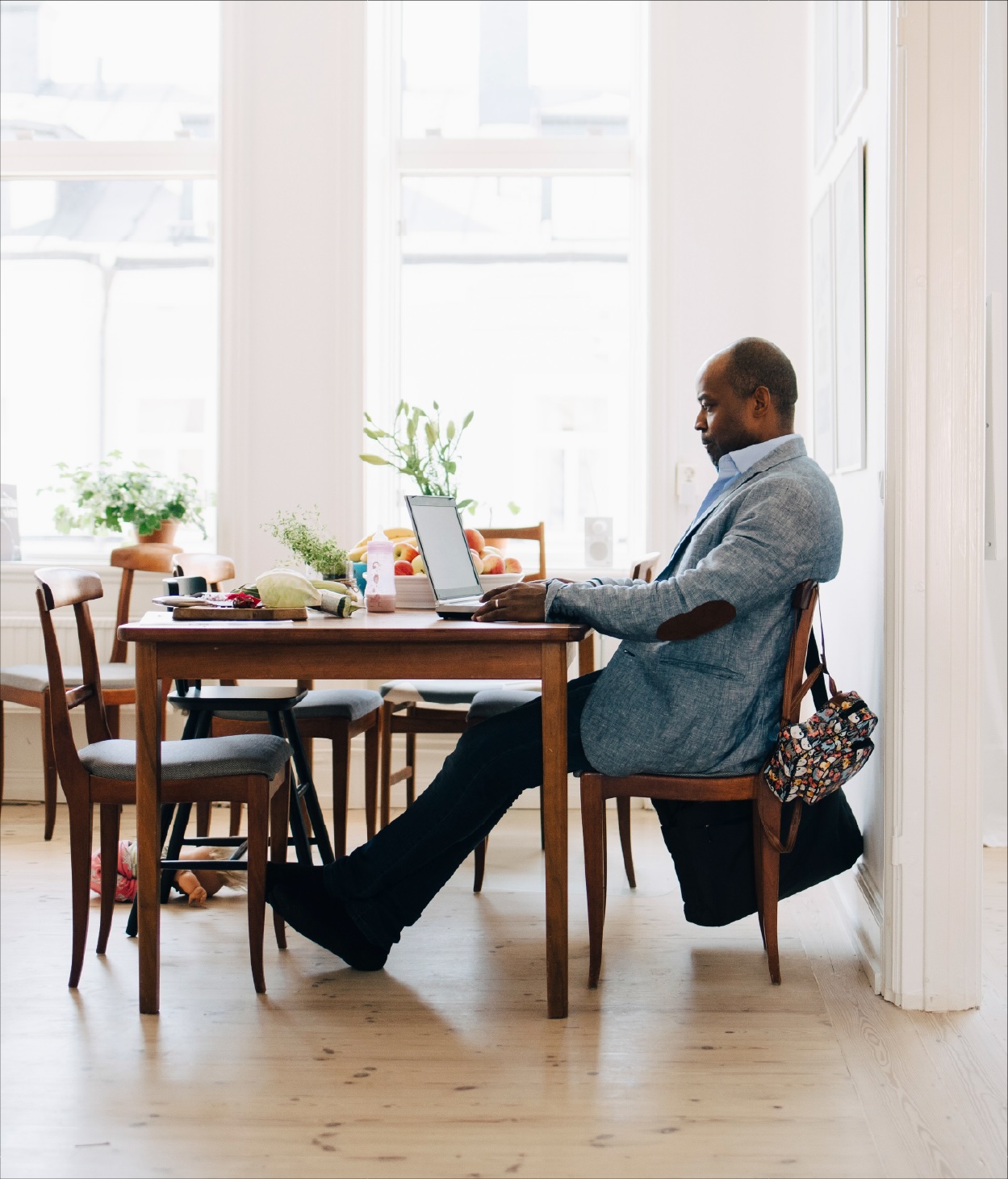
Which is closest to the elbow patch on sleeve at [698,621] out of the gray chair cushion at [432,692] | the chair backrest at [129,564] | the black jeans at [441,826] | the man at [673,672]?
the man at [673,672]

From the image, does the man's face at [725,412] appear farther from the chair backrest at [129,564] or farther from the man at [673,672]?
the chair backrest at [129,564]

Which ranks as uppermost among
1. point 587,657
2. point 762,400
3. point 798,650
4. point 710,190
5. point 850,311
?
point 710,190

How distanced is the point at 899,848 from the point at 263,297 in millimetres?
2919

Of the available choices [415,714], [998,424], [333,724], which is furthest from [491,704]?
[998,424]

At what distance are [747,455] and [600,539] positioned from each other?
6.18 ft

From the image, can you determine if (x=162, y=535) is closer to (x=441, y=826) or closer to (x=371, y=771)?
(x=371, y=771)

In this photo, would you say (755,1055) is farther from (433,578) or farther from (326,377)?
(326,377)

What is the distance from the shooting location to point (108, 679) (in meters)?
3.61

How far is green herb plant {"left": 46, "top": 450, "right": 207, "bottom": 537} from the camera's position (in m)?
4.12

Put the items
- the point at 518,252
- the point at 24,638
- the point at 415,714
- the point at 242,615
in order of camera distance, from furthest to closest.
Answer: the point at 518,252, the point at 24,638, the point at 415,714, the point at 242,615

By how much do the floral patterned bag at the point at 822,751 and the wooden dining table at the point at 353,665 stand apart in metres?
0.42

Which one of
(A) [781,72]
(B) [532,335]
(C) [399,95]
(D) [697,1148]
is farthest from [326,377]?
(D) [697,1148]

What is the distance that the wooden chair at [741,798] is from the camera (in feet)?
7.36

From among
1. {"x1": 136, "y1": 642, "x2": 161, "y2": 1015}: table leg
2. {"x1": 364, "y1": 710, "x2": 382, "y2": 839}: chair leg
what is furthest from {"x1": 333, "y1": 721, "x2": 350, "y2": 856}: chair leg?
{"x1": 136, "y1": 642, "x2": 161, "y2": 1015}: table leg
